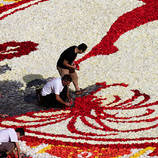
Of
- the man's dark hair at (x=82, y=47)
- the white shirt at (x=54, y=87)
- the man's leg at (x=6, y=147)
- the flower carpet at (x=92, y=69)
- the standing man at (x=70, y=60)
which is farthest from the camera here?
the standing man at (x=70, y=60)

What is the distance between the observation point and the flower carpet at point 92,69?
11.8 metres

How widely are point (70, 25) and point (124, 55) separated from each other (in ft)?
9.51

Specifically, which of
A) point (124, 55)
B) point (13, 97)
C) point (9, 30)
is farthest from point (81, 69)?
point (9, 30)

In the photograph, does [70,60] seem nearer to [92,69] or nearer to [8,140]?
[92,69]

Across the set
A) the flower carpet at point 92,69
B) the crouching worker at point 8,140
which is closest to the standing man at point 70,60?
the flower carpet at point 92,69

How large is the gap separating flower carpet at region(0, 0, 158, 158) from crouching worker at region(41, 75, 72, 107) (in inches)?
9.3

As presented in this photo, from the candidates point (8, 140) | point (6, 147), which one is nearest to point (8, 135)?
point (8, 140)

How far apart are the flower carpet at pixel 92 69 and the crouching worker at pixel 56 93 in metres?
0.24

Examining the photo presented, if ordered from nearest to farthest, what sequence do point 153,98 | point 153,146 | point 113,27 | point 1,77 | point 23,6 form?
point 153,146
point 153,98
point 1,77
point 113,27
point 23,6

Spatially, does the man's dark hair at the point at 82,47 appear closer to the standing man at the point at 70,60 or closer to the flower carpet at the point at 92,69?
the standing man at the point at 70,60

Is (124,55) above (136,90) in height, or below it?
above

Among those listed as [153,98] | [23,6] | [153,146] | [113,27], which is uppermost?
[23,6]

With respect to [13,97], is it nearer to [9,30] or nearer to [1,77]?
[1,77]

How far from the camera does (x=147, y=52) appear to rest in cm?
1684
